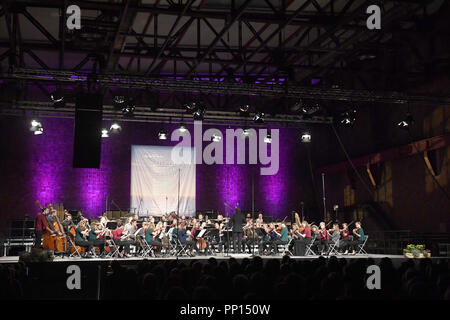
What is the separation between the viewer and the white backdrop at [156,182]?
21.6 meters

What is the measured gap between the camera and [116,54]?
518 inches

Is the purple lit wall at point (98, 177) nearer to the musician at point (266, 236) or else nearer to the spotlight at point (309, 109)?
the musician at point (266, 236)

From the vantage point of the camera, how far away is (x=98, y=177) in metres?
21.7

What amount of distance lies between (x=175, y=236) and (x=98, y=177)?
7.52 meters

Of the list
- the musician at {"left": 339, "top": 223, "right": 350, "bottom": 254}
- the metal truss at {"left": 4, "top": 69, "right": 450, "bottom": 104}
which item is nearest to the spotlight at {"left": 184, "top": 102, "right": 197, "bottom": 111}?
the metal truss at {"left": 4, "top": 69, "right": 450, "bottom": 104}

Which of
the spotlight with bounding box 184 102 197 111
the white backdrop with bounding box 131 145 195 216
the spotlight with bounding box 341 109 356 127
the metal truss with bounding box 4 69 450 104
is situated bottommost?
the white backdrop with bounding box 131 145 195 216

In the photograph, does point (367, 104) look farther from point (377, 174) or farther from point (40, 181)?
point (40, 181)

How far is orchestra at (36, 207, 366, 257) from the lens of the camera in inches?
558

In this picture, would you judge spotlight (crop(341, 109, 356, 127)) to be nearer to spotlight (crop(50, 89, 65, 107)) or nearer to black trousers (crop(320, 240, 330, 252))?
black trousers (crop(320, 240, 330, 252))

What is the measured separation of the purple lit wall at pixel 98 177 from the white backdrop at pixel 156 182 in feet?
1.16

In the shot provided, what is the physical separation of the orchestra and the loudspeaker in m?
2.36
